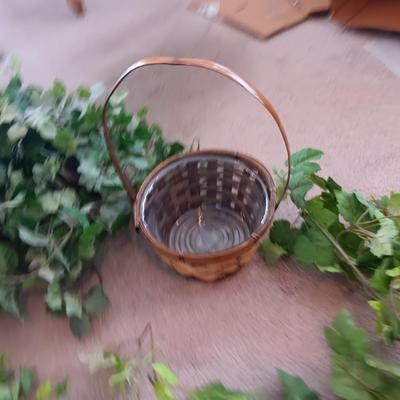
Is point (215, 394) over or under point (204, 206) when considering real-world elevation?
under

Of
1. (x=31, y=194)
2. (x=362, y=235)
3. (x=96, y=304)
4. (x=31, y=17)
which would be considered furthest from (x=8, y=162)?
(x=31, y=17)

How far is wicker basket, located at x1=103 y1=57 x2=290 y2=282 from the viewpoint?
1001mm

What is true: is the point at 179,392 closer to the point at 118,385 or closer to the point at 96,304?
the point at 118,385

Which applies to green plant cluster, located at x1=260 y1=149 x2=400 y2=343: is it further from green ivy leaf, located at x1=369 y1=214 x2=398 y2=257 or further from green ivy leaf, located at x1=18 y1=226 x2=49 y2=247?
green ivy leaf, located at x1=18 y1=226 x2=49 y2=247

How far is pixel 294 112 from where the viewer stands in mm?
1419

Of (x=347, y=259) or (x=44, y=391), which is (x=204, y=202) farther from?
(x=44, y=391)

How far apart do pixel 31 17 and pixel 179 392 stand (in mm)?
1547

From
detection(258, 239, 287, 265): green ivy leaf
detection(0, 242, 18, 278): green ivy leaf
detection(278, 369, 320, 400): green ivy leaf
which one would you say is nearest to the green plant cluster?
detection(258, 239, 287, 265): green ivy leaf

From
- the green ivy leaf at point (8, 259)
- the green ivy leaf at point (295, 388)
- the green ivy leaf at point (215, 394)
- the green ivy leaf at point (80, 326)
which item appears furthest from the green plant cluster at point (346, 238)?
the green ivy leaf at point (8, 259)

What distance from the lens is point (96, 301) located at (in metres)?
1.06

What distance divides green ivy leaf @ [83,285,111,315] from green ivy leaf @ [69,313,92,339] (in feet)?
0.08

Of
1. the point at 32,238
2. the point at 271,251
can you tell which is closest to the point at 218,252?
the point at 271,251

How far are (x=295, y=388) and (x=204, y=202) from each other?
486 mm

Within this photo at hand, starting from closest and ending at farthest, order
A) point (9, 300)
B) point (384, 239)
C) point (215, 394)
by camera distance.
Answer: point (215, 394) → point (384, 239) → point (9, 300)
